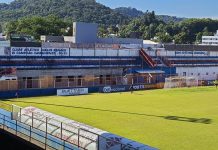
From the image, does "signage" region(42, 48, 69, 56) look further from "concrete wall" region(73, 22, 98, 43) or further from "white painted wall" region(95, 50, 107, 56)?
"concrete wall" region(73, 22, 98, 43)

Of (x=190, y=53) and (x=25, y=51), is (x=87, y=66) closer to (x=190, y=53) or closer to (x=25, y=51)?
(x=25, y=51)

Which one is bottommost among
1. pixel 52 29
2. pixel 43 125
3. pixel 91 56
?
pixel 43 125

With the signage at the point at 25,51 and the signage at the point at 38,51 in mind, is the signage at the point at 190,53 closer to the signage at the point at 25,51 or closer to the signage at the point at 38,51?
the signage at the point at 38,51

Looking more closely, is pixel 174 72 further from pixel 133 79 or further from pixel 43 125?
pixel 43 125

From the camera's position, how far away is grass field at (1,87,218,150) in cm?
2594

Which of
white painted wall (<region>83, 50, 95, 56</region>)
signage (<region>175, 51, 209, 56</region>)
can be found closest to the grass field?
white painted wall (<region>83, 50, 95, 56</region>)

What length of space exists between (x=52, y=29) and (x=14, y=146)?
11096 cm

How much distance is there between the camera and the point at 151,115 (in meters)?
35.7

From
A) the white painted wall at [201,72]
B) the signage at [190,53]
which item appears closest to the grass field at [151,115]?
the white painted wall at [201,72]

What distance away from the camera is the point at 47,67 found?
192 feet

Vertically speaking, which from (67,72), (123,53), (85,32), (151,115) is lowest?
(151,115)

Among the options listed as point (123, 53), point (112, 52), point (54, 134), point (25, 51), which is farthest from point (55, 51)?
point (54, 134)

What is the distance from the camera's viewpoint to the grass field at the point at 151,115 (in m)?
25.9

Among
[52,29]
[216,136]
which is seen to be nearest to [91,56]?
[216,136]
